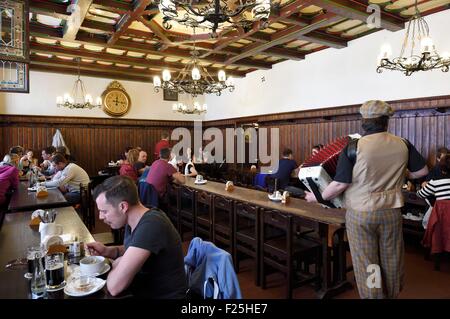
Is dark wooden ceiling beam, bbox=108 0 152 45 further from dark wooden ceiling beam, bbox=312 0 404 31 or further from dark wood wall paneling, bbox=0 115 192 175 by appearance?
dark wood wall paneling, bbox=0 115 192 175

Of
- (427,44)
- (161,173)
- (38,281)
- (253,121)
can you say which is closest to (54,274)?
(38,281)

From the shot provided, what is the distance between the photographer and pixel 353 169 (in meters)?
2.10

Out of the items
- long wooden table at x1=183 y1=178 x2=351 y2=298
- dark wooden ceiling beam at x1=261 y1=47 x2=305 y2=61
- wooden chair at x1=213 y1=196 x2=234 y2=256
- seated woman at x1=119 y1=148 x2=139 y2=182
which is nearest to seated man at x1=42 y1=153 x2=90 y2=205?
seated woman at x1=119 y1=148 x2=139 y2=182

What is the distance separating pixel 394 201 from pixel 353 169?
0.37m

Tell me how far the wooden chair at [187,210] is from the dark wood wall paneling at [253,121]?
3673mm

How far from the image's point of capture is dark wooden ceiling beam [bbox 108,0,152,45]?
430 centimetres

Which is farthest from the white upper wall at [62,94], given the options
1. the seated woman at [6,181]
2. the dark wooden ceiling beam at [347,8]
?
the dark wooden ceiling beam at [347,8]

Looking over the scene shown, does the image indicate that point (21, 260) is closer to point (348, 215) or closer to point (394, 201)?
point (348, 215)

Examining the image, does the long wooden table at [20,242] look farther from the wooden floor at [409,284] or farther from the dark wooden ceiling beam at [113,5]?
the dark wooden ceiling beam at [113,5]

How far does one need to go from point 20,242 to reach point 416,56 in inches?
203

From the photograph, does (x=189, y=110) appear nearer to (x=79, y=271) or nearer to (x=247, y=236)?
(x=247, y=236)

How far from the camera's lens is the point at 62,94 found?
879cm

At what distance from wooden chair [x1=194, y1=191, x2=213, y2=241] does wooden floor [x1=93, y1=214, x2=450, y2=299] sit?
2.33ft
